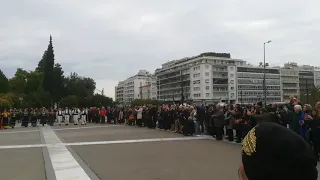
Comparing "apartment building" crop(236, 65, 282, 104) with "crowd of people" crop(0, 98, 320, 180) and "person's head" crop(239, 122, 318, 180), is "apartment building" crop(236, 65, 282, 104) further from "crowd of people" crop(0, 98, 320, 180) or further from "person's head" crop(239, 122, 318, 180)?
"person's head" crop(239, 122, 318, 180)

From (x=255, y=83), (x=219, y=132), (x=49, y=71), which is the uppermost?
(x=255, y=83)

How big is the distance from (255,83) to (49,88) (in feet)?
340

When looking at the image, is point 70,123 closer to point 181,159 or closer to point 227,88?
point 181,159

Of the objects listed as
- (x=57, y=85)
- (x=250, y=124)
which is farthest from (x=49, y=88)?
(x=250, y=124)

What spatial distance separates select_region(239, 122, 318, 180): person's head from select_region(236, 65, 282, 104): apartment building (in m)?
159

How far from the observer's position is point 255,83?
163625 mm

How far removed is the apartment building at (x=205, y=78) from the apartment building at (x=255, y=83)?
336 cm

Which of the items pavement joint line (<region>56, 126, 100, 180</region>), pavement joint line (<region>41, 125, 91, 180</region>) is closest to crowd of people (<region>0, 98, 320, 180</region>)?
pavement joint line (<region>56, 126, 100, 180</region>)

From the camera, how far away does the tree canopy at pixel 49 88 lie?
8062cm

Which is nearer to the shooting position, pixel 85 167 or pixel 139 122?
pixel 85 167

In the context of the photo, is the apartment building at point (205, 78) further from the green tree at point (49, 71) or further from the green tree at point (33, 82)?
the green tree at point (49, 71)

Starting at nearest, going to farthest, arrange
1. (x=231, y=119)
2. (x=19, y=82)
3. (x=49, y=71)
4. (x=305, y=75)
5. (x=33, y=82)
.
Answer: (x=231, y=119) < (x=49, y=71) < (x=33, y=82) < (x=19, y=82) < (x=305, y=75)

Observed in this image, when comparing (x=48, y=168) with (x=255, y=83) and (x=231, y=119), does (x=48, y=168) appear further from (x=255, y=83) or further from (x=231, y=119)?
(x=255, y=83)

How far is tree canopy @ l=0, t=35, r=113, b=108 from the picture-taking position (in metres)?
80.6
